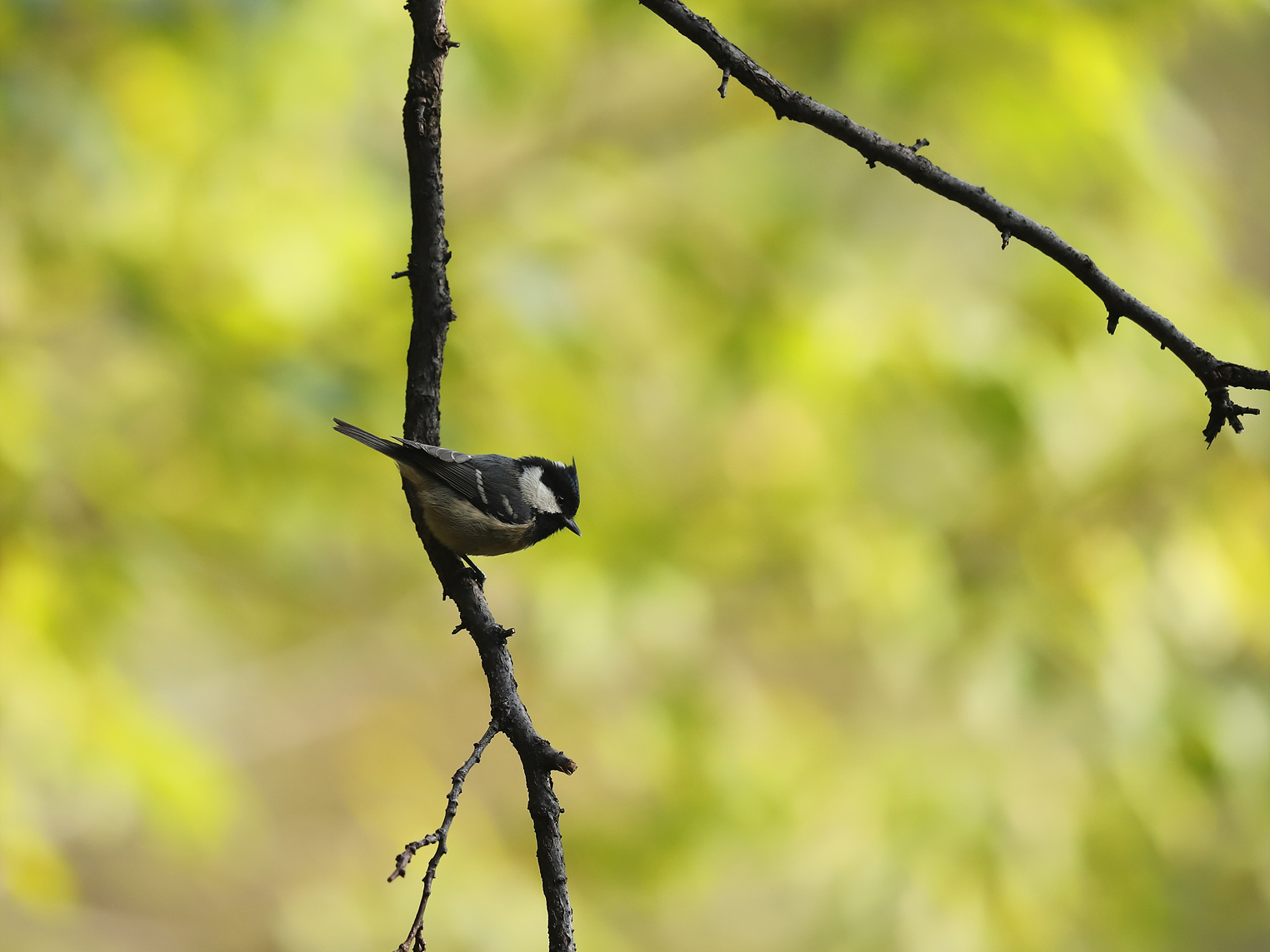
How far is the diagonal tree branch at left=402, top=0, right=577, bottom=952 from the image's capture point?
1323 millimetres

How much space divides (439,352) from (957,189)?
72 cm

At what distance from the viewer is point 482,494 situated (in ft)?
7.37

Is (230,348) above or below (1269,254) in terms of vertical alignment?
below

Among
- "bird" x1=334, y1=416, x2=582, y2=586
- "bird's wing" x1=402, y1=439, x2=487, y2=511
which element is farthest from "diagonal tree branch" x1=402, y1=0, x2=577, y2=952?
"bird's wing" x1=402, y1=439, x2=487, y2=511

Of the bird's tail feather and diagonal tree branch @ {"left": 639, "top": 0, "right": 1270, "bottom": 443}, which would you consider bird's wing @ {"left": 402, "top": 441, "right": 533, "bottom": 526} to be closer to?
the bird's tail feather

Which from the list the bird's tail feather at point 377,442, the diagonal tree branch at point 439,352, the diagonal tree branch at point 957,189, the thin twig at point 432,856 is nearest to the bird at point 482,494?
the bird's tail feather at point 377,442

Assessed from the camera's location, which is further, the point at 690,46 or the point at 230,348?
the point at 690,46

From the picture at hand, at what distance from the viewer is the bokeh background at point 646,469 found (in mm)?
3539

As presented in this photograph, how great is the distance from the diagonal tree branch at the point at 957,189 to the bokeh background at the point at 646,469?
227 centimetres

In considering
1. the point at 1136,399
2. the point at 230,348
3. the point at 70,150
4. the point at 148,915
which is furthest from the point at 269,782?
the point at 1136,399

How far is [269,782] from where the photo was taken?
629 centimetres

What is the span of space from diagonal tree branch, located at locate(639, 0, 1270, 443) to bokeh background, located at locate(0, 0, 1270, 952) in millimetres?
2274

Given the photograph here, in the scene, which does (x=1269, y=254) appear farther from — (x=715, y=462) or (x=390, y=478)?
(x=390, y=478)

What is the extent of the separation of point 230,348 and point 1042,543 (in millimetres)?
3276
